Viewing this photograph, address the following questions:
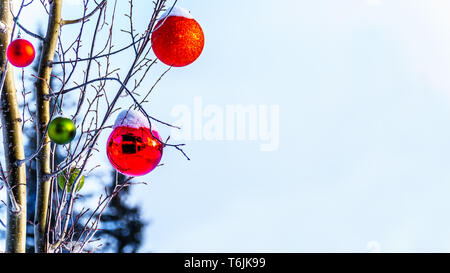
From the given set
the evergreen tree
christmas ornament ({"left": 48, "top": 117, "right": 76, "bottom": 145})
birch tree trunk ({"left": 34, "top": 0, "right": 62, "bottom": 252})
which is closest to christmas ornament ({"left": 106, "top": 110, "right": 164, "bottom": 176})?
christmas ornament ({"left": 48, "top": 117, "right": 76, "bottom": 145})

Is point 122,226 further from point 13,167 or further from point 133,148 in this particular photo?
point 133,148

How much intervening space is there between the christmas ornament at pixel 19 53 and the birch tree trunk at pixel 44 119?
0.09m

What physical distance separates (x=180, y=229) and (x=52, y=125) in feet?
43.3

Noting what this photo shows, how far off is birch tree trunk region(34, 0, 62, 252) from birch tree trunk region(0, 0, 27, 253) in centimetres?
8

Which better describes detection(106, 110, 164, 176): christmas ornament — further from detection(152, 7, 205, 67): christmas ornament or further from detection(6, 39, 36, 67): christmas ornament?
detection(6, 39, 36, 67): christmas ornament

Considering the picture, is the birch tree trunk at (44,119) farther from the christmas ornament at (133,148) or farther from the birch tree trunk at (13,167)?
the christmas ornament at (133,148)

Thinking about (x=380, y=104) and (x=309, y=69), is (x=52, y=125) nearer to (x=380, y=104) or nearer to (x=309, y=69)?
(x=309, y=69)

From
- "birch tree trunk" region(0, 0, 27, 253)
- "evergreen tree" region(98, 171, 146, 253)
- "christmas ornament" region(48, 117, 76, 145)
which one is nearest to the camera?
"christmas ornament" region(48, 117, 76, 145)

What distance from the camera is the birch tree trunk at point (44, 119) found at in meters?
1.94

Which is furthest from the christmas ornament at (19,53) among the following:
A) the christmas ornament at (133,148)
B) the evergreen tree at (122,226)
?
the evergreen tree at (122,226)

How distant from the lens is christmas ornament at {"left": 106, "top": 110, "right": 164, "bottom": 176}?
1.84m

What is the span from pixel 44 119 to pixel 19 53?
30 cm

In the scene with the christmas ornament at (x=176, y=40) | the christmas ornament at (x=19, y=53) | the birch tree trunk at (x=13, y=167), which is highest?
the christmas ornament at (x=176, y=40)
